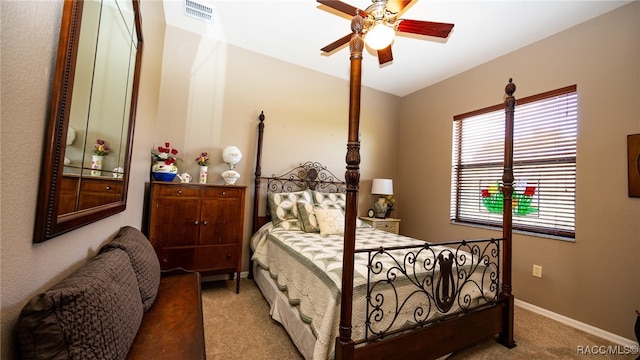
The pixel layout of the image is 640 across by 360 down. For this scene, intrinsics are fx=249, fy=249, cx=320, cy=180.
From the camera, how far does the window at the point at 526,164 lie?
8.12 feet

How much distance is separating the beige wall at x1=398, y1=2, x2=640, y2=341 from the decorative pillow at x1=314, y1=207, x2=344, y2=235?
197 cm

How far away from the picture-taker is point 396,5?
69.3 inches

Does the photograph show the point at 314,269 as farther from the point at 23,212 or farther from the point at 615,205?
the point at 615,205

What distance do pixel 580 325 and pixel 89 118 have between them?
3.80 meters

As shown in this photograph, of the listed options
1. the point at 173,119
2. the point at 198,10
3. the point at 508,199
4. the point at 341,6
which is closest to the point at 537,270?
the point at 508,199

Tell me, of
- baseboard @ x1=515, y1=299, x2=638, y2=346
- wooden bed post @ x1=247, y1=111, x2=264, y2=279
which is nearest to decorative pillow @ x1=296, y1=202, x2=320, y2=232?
wooden bed post @ x1=247, y1=111, x2=264, y2=279

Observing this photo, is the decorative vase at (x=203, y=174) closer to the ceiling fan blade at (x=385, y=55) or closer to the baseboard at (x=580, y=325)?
the ceiling fan blade at (x=385, y=55)

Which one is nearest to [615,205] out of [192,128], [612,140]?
[612,140]

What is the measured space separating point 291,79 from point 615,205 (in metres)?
3.66

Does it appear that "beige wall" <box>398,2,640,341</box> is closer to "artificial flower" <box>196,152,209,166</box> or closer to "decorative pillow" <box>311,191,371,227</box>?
"decorative pillow" <box>311,191,371,227</box>

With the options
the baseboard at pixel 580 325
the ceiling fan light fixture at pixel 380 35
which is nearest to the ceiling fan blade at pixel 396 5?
the ceiling fan light fixture at pixel 380 35

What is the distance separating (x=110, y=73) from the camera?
1146mm

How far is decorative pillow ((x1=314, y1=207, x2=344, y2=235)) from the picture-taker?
2.71 m

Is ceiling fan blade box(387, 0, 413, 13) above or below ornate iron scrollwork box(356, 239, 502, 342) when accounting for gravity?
above
